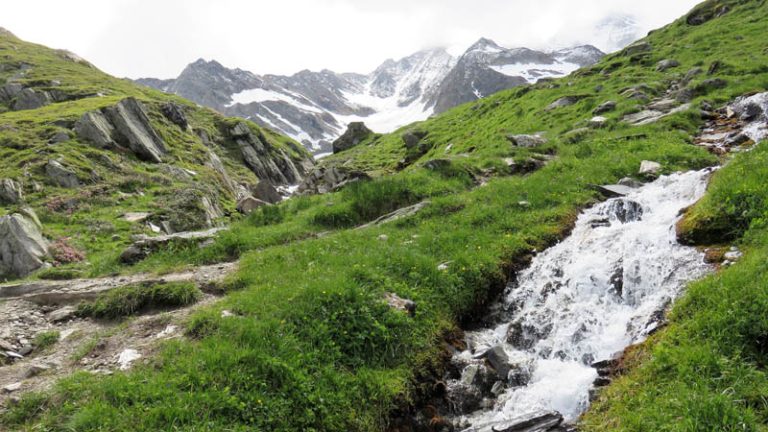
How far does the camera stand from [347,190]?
22.0m

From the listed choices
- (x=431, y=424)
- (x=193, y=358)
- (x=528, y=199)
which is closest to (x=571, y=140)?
(x=528, y=199)

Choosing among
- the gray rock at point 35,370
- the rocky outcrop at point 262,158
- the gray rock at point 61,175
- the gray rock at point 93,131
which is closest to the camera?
the gray rock at point 35,370

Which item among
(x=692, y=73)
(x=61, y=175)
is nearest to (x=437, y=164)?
(x=692, y=73)

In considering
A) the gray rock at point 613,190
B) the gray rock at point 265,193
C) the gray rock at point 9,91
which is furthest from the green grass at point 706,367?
the gray rock at point 9,91

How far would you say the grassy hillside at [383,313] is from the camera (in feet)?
25.0

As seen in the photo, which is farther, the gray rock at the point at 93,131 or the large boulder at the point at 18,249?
the gray rock at the point at 93,131

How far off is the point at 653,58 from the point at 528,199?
39.6 m

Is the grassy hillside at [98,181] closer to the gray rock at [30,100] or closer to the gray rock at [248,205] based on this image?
the gray rock at [30,100]

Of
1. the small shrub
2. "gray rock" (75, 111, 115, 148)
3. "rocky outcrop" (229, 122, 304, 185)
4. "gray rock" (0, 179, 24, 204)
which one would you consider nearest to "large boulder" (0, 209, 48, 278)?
the small shrub

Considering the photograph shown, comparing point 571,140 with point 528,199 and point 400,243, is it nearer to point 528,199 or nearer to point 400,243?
point 528,199

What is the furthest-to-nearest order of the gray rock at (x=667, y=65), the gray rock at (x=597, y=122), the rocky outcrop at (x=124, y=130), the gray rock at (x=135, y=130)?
the gray rock at (x=135, y=130) → the rocky outcrop at (x=124, y=130) → the gray rock at (x=667, y=65) → the gray rock at (x=597, y=122)

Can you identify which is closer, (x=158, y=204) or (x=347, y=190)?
(x=347, y=190)

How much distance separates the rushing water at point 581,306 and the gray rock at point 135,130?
48438 millimetres

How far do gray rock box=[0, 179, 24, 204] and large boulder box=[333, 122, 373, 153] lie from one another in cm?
8615
